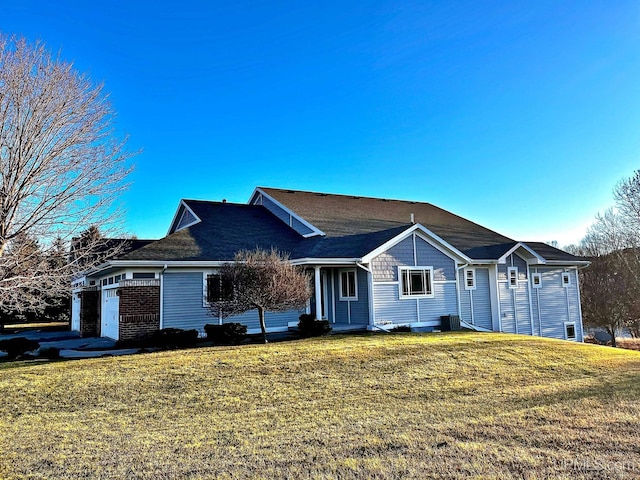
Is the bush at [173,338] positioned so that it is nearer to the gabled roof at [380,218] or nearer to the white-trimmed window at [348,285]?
the white-trimmed window at [348,285]

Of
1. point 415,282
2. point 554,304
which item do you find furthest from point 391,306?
point 554,304

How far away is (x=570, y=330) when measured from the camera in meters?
23.0

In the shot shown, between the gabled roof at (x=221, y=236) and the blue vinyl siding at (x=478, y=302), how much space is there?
7521 mm

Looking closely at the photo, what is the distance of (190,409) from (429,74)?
525 inches

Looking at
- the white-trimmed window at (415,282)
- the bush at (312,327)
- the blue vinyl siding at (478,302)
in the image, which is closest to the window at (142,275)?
the bush at (312,327)

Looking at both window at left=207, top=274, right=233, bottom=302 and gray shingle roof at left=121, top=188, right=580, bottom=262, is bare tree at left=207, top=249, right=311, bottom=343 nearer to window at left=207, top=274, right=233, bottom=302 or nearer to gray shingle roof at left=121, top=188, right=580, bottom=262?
window at left=207, top=274, right=233, bottom=302

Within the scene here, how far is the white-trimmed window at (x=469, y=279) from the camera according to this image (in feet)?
65.2

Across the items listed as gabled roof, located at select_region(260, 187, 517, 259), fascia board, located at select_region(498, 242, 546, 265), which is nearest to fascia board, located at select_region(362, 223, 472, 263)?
gabled roof, located at select_region(260, 187, 517, 259)

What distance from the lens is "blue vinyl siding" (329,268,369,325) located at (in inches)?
671

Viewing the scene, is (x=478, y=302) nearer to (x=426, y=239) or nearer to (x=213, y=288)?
(x=426, y=239)

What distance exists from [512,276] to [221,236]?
13.2 meters

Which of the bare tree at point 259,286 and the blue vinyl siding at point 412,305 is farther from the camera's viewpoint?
the blue vinyl siding at point 412,305

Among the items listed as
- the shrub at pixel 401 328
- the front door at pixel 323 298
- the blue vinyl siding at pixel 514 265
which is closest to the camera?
the shrub at pixel 401 328

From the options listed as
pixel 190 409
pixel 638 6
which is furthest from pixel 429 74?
pixel 190 409
